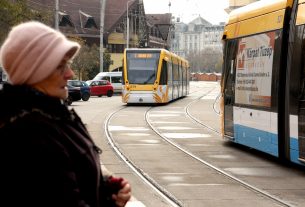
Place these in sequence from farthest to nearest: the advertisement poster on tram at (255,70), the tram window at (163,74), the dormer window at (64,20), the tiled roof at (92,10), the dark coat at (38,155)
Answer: the tiled roof at (92,10) < the dormer window at (64,20) < the tram window at (163,74) < the advertisement poster on tram at (255,70) < the dark coat at (38,155)

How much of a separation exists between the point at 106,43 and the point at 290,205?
8263cm

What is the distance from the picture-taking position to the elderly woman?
2400 millimetres

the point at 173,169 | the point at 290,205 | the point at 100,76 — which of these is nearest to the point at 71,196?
the point at 290,205

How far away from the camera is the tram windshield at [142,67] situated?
109ft

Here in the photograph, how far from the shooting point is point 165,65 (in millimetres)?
34344

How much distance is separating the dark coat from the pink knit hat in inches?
2.7

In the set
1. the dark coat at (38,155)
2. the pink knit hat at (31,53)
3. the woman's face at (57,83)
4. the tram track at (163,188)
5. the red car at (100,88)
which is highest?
the pink knit hat at (31,53)

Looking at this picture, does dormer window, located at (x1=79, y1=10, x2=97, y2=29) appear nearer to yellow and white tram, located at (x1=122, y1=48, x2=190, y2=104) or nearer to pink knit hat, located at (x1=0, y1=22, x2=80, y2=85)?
yellow and white tram, located at (x1=122, y1=48, x2=190, y2=104)

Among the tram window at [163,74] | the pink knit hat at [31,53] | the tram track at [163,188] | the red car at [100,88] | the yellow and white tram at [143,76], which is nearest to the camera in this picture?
the pink knit hat at [31,53]

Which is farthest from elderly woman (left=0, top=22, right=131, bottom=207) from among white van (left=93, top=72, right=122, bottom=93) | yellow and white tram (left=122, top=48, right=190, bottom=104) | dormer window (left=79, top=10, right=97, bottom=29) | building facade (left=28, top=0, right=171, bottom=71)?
dormer window (left=79, top=10, right=97, bottom=29)

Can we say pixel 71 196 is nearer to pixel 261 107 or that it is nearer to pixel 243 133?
pixel 261 107

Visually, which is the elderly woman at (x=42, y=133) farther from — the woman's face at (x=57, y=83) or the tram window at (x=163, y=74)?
the tram window at (x=163, y=74)

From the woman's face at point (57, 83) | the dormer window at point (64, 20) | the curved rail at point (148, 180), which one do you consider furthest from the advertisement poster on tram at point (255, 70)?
the dormer window at point (64, 20)

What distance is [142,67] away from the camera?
3353 cm
